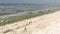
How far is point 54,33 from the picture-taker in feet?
34.9

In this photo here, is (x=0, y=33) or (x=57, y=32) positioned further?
(x=0, y=33)

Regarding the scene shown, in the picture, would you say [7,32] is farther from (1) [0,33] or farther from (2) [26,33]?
(2) [26,33]

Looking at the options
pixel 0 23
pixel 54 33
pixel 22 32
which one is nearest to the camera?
pixel 54 33

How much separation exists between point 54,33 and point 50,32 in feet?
1.07

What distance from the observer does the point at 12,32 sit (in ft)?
37.9

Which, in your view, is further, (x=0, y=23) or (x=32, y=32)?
(x=0, y=23)

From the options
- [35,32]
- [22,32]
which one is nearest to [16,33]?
[22,32]

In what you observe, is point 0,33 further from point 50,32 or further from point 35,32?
point 50,32

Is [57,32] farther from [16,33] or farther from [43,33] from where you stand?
[16,33]

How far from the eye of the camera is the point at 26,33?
10.9 meters

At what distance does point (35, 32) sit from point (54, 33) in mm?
1168

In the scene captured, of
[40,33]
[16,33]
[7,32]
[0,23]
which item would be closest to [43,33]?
[40,33]

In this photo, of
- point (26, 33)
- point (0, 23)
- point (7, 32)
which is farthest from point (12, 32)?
point (0, 23)

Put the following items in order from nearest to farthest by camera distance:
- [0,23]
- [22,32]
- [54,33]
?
[54,33], [22,32], [0,23]
